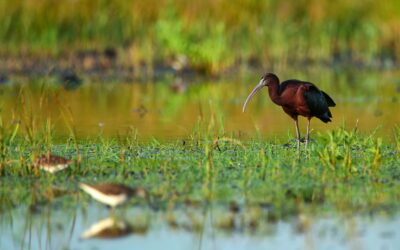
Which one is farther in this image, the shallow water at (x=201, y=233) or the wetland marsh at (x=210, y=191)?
the wetland marsh at (x=210, y=191)

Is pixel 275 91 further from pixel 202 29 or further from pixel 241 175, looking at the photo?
pixel 202 29

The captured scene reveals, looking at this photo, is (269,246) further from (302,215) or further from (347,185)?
(347,185)

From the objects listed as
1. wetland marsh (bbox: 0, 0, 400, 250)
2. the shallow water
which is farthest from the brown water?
the shallow water

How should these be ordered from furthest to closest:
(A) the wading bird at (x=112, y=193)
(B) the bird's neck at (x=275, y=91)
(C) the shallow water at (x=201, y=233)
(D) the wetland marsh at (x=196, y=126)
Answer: (B) the bird's neck at (x=275, y=91), (A) the wading bird at (x=112, y=193), (D) the wetland marsh at (x=196, y=126), (C) the shallow water at (x=201, y=233)

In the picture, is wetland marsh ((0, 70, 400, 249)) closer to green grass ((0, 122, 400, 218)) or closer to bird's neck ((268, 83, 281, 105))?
green grass ((0, 122, 400, 218))

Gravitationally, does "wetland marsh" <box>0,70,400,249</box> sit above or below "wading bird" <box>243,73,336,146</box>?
below

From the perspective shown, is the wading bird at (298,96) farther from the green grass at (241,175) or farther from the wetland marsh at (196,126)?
the green grass at (241,175)

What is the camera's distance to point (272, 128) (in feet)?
39.5

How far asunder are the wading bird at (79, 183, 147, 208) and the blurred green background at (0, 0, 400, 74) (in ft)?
40.9

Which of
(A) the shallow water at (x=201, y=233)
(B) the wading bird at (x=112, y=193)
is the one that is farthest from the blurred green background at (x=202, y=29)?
(A) the shallow water at (x=201, y=233)

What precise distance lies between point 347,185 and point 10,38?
13014mm

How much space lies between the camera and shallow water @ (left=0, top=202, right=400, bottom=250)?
612 cm

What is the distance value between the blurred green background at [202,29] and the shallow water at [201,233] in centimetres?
1259

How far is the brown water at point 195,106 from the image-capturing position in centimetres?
1179
